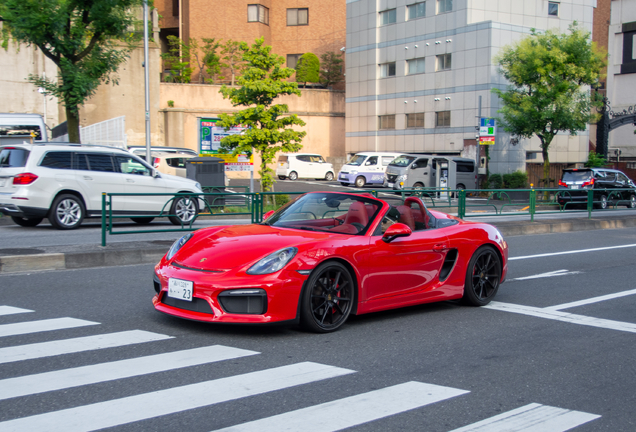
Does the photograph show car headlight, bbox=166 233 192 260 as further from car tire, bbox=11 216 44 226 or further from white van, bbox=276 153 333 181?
white van, bbox=276 153 333 181

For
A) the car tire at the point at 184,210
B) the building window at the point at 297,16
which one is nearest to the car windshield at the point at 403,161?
the car tire at the point at 184,210

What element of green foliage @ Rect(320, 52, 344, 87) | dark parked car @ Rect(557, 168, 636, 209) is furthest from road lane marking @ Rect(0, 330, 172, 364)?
green foliage @ Rect(320, 52, 344, 87)

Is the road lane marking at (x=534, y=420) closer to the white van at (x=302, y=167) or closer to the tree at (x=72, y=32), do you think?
the tree at (x=72, y=32)

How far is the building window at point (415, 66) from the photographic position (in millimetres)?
47188

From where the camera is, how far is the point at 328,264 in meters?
5.92

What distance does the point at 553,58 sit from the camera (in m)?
35.5

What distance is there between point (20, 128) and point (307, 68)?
1307 inches

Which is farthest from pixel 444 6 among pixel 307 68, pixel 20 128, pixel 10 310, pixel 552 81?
pixel 10 310

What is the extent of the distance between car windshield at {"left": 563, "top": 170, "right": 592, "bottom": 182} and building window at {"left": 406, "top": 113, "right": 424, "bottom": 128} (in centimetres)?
1870

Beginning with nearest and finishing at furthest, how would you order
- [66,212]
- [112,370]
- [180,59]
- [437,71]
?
[112,370] < [66,212] < [437,71] < [180,59]

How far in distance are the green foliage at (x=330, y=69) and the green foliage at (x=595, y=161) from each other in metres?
20.5

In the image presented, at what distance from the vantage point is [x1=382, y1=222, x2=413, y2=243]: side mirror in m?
6.43

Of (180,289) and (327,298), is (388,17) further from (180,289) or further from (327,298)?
(180,289)

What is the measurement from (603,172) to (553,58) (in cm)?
883
